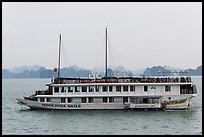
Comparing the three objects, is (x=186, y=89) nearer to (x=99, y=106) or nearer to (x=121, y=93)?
(x=121, y=93)

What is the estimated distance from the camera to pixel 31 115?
36406 mm

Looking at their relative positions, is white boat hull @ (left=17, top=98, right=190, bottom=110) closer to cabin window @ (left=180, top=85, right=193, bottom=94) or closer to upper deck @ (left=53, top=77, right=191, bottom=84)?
cabin window @ (left=180, top=85, right=193, bottom=94)

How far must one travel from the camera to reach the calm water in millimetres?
28625

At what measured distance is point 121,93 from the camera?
125ft

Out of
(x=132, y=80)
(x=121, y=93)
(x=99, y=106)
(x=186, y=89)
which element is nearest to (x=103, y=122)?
(x=99, y=106)

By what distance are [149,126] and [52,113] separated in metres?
11.5

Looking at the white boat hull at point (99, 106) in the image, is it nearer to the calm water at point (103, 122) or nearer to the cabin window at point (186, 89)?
the calm water at point (103, 122)

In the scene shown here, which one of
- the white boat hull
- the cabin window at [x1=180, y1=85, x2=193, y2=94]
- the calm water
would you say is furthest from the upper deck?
the calm water

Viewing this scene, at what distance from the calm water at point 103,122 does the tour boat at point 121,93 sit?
3.34 ft

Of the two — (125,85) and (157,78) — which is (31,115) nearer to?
(125,85)

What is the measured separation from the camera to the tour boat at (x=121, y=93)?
38.0 meters

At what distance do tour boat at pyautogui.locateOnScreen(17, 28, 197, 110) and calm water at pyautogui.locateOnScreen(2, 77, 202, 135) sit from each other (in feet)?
3.34

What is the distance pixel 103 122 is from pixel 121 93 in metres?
6.86

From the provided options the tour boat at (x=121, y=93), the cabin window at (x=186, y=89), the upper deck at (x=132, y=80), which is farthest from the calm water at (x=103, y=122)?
the upper deck at (x=132, y=80)
